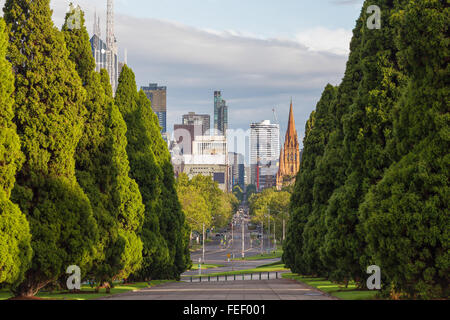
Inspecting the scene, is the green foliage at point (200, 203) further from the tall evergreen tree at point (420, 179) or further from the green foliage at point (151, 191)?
the tall evergreen tree at point (420, 179)

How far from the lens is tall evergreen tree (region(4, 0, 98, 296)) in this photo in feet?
74.1

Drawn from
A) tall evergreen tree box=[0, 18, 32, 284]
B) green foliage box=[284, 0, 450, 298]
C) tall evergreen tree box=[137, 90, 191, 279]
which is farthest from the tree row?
green foliage box=[284, 0, 450, 298]

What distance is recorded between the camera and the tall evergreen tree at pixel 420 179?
58.8 feet

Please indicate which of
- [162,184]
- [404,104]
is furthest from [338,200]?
[162,184]

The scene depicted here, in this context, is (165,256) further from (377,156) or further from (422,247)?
(422,247)

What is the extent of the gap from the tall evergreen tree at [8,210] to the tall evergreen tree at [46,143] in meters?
1.67

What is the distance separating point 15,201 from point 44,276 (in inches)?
112

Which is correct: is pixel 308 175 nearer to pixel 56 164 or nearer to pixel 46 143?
pixel 56 164

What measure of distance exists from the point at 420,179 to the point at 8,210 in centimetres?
1247

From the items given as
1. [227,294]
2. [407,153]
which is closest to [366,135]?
[407,153]

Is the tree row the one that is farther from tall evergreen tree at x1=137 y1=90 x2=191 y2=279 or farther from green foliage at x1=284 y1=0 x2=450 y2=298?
green foliage at x1=284 y1=0 x2=450 y2=298

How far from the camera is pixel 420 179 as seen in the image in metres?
18.3

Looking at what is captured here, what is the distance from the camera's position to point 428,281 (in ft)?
59.2

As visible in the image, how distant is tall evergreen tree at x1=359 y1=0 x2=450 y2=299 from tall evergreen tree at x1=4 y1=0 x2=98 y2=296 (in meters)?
10.9
